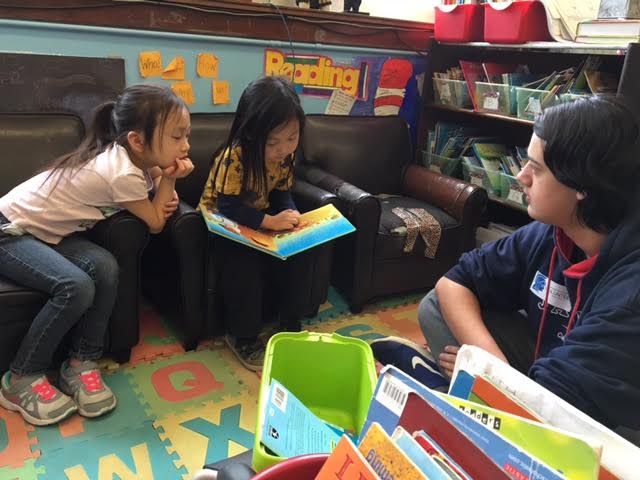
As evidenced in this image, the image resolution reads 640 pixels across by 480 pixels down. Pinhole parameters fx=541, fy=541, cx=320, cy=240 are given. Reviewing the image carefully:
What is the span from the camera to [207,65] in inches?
94.5

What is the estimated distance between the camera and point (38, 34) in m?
2.04

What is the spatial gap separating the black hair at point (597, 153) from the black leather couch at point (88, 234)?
4.00 ft

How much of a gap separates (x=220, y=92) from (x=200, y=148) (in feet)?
1.20

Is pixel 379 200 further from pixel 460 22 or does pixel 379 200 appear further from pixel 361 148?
pixel 460 22

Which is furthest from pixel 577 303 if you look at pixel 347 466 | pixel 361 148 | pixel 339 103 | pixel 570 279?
pixel 339 103

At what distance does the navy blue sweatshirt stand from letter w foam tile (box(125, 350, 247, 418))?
0.90m

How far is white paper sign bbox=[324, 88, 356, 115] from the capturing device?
282 centimetres

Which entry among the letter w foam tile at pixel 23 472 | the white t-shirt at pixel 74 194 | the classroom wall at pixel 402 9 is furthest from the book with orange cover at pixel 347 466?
the classroom wall at pixel 402 9

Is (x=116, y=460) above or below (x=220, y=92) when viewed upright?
below

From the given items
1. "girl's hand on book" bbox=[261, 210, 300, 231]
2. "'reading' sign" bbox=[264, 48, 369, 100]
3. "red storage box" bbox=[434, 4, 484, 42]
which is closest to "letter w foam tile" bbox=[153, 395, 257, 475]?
"girl's hand on book" bbox=[261, 210, 300, 231]

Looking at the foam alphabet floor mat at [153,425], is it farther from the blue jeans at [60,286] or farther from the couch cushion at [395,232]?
the couch cushion at [395,232]

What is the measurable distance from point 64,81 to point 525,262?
6.04ft

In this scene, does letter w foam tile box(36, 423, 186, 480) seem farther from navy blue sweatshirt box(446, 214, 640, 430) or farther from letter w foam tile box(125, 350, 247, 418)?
navy blue sweatshirt box(446, 214, 640, 430)

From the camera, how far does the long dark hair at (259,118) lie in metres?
1.80
